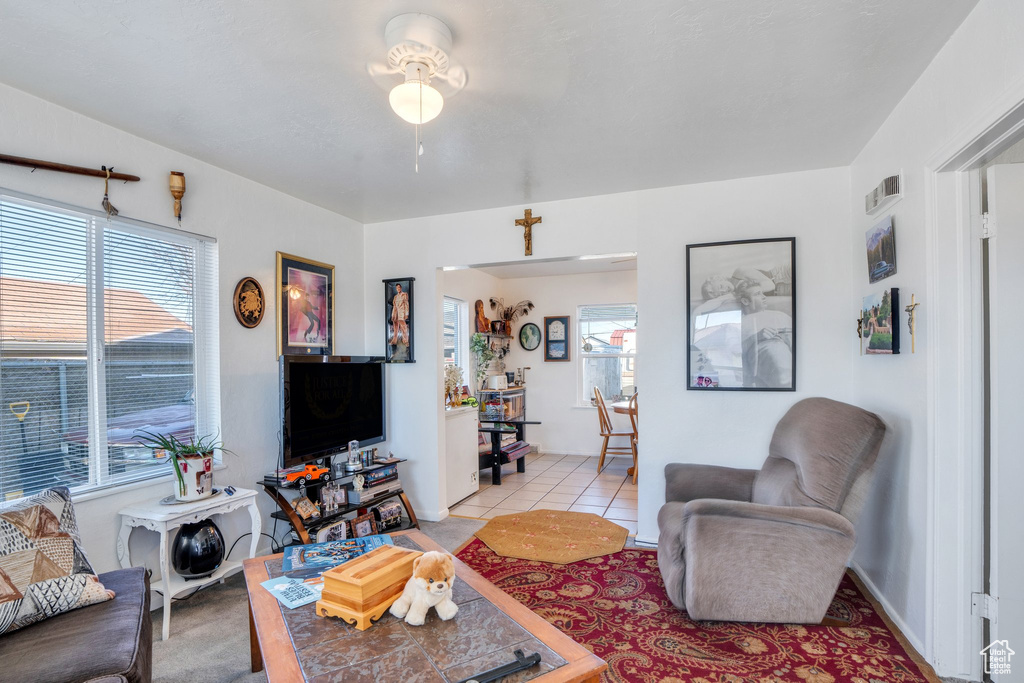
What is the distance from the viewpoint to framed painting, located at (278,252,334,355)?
3.59m

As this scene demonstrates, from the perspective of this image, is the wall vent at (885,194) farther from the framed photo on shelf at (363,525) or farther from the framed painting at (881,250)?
the framed photo on shelf at (363,525)

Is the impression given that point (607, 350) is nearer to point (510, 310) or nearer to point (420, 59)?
point (510, 310)

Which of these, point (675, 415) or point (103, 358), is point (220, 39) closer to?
point (103, 358)

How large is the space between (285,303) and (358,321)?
32.3 inches

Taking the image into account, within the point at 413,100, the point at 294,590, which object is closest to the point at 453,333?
the point at 413,100

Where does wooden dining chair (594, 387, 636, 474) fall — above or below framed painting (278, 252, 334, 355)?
below

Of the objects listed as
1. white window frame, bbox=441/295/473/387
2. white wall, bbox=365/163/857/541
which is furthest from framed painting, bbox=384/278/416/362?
white window frame, bbox=441/295/473/387

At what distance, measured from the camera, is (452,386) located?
17.2 feet

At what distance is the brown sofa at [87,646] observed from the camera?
4.62 feet

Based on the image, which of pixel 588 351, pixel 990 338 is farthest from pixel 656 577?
pixel 588 351

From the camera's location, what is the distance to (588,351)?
7043 mm

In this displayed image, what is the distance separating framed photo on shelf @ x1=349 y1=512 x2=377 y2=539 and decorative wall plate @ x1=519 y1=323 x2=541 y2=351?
399 cm

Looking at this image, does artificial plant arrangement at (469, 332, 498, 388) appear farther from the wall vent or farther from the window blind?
the wall vent

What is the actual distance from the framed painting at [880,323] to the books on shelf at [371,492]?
3.05 meters
